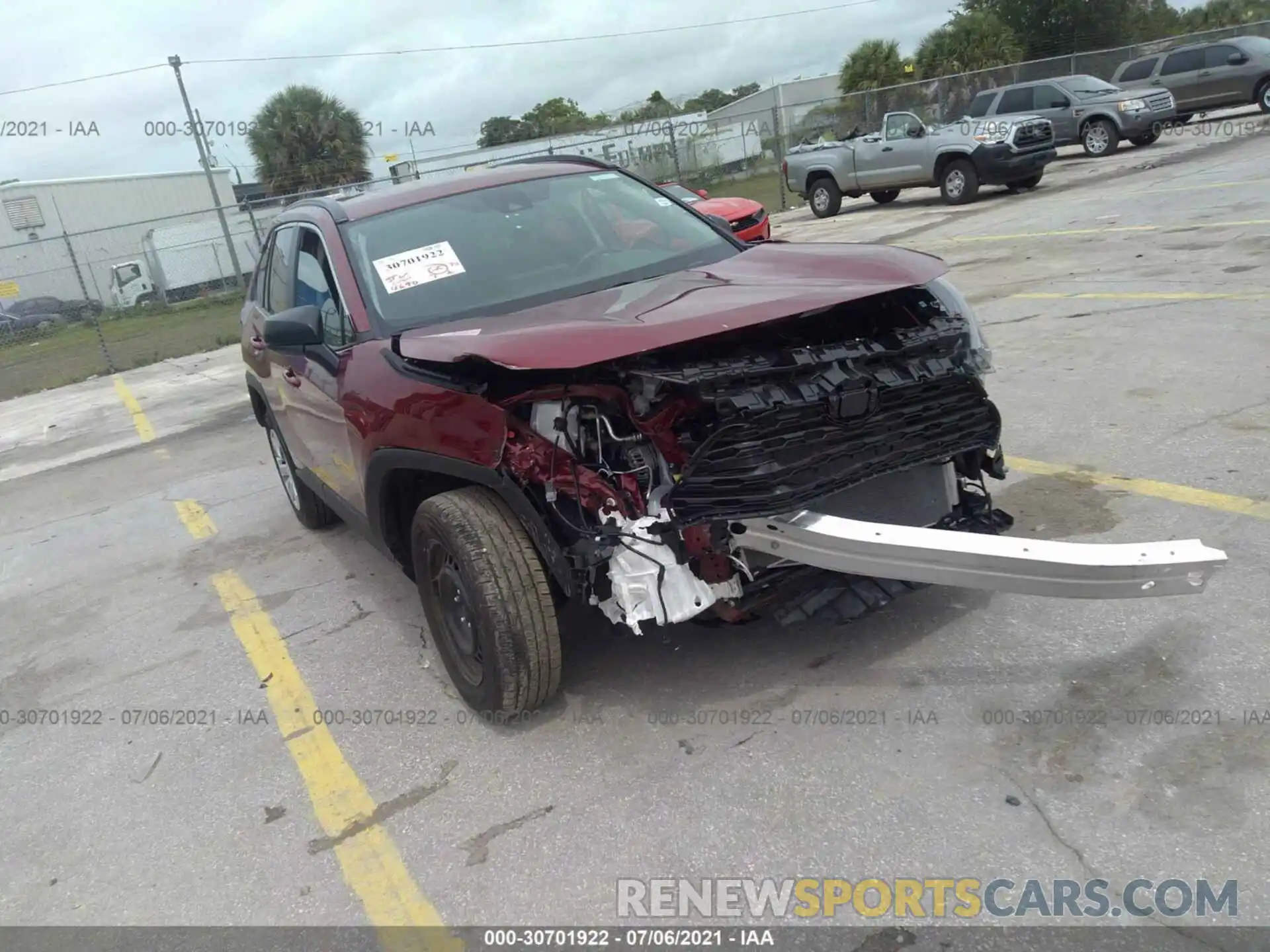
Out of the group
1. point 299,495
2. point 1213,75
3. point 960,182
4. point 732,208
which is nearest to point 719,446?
point 299,495

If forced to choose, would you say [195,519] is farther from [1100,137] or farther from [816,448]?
[1100,137]

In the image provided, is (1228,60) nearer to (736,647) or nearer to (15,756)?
(736,647)

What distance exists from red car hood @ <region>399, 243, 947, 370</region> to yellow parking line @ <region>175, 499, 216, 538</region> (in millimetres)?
3339

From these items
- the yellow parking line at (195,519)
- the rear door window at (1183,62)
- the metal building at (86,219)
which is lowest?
the yellow parking line at (195,519)

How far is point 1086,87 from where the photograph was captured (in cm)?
1888

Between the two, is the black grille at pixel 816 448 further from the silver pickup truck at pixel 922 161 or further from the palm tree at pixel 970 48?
the palm tree at pixel 970 48

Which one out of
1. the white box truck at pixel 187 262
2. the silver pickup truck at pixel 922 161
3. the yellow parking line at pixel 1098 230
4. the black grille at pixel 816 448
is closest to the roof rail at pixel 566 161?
the black grille at pixel 816 448

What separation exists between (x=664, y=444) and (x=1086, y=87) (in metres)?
19.5

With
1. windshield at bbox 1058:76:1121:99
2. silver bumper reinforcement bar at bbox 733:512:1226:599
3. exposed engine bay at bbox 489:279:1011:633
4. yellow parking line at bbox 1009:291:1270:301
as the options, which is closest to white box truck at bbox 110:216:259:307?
windshield at bbox 1058:76:1121:99

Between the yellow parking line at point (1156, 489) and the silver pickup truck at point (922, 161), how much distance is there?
40.7 feet

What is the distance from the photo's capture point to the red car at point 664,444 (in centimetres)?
277

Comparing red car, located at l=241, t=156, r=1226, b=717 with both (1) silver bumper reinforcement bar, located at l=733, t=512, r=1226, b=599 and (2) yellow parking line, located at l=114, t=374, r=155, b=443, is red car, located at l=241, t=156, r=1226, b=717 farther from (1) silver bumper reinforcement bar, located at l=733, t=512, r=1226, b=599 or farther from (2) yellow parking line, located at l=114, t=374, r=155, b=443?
(2) yellow parking line, located at l=114, t=374, r=155, b=443

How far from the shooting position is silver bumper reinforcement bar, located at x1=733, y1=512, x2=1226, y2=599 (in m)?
2.49

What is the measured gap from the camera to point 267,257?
533 cm
